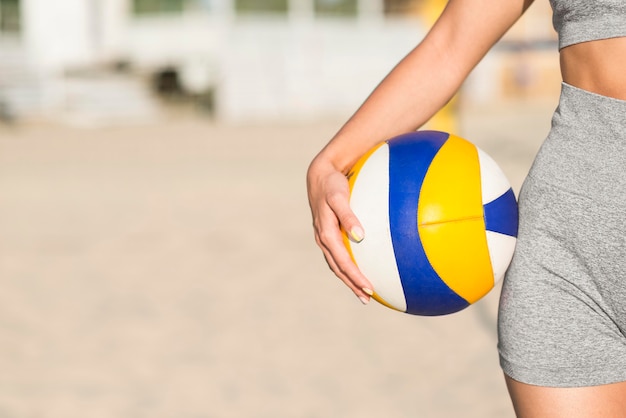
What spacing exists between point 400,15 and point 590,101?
933 inches

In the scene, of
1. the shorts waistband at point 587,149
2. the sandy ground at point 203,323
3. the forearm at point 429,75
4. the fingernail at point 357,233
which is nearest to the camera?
the shorts waistband at point 587,149

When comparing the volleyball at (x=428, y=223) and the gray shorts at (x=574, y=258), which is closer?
the gray shorts at (x=574, y=258)

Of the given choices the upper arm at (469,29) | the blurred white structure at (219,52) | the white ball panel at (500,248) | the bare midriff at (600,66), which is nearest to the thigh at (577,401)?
the white ball panel at (500,248)

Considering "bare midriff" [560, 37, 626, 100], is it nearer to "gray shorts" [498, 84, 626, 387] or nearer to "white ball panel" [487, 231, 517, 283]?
"gray shorts" [498, 84, 626, 387]

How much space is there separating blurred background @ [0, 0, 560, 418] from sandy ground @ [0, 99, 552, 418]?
0.05 feet

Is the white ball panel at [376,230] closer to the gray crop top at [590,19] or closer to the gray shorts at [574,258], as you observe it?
the gray shorts at [574,258]

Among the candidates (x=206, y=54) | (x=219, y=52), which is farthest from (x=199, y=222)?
(x=206, y=54)

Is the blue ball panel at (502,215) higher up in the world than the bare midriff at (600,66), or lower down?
lower down

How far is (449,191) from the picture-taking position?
1586 mm

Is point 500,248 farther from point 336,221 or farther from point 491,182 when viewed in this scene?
point 336,221

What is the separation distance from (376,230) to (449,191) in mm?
152

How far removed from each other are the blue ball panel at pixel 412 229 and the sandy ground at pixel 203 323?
7.45 ft

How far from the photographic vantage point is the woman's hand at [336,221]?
1.51 metres

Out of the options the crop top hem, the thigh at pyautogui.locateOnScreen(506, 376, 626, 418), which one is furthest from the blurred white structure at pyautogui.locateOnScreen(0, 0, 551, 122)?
the thigh at pyautogui.locateOnScreen(506, 376, 626, 418)
